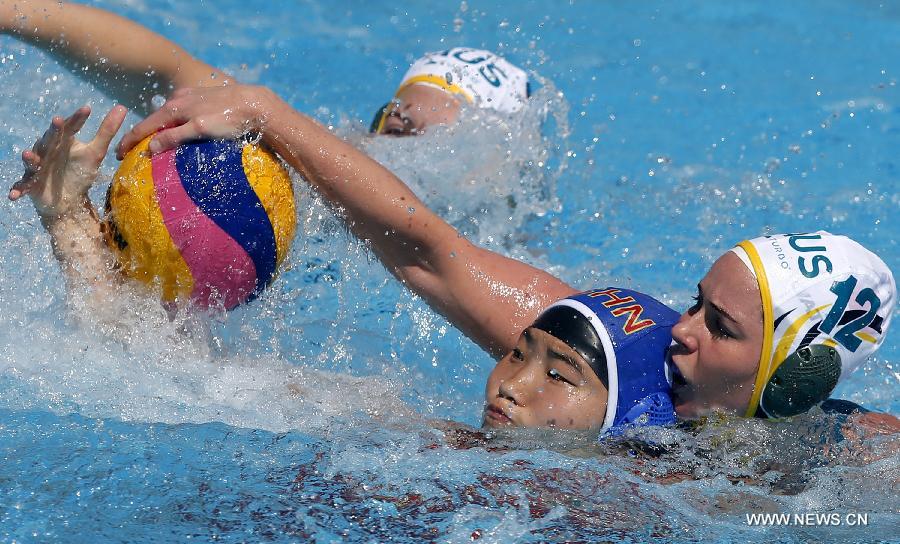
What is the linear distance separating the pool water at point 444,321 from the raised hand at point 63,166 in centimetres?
15

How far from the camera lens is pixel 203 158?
2951 millimetres

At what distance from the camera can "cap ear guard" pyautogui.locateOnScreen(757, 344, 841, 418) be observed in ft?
9.89

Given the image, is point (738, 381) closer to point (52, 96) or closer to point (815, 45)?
point (52, 96)

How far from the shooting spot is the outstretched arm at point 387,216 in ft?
9.96

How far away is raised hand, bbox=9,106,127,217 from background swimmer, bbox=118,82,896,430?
7 cm

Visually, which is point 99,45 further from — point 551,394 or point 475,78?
point 475,78

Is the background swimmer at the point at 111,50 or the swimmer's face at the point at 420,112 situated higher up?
the swimmer's face at the point at 420,112

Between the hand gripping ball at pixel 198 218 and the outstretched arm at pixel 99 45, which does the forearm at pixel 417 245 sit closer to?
the hand gripping ball at pixel 198 218

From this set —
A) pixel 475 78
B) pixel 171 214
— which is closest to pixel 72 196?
pixel 171 214

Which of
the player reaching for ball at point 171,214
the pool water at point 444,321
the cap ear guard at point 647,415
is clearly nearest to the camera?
the pool water at point 444,321

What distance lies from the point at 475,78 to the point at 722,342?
268 centimetres

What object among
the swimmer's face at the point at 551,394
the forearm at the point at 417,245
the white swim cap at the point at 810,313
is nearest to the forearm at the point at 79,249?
the forearm at the point at 417,245

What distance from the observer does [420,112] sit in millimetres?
5219

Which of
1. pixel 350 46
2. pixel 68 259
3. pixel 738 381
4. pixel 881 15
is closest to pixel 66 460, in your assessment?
pixel 68 259
